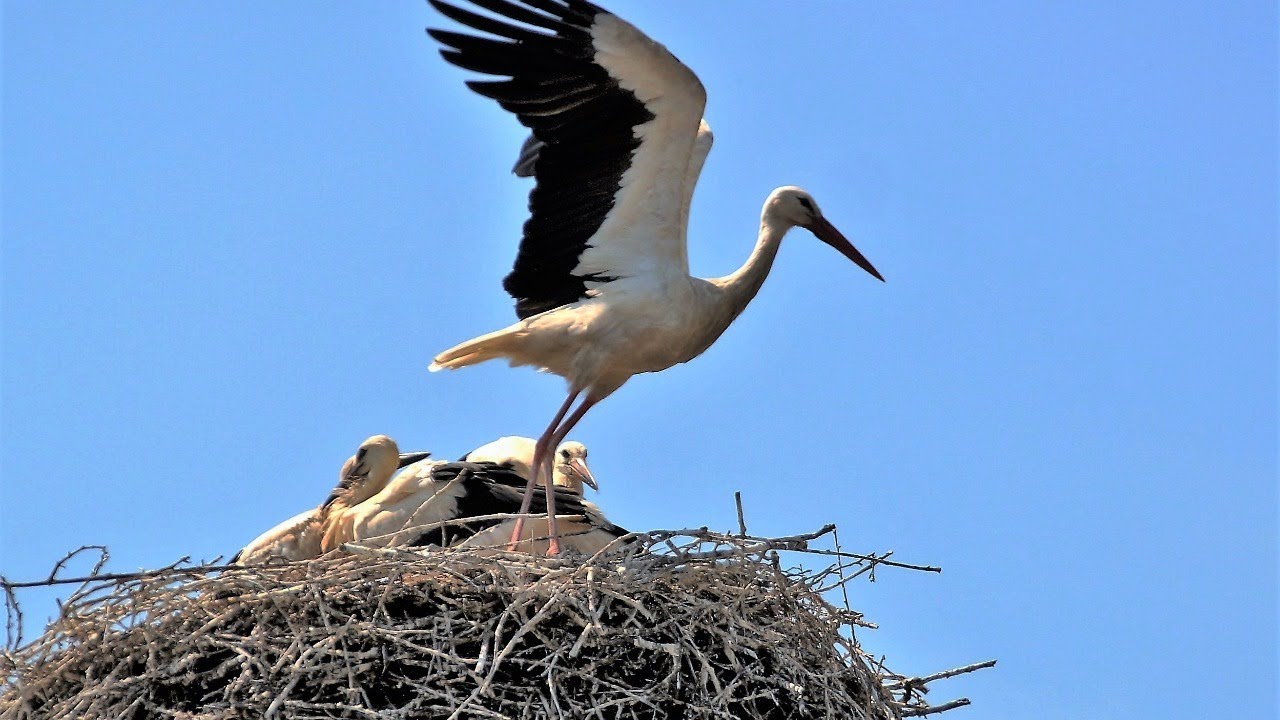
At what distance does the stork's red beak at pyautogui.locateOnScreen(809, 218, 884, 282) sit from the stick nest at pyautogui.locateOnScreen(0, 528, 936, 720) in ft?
7.12

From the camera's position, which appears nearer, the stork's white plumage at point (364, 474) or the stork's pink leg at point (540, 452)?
the stork's pink leg at point (540, 452)

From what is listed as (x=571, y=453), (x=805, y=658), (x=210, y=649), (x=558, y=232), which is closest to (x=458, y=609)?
(x=210, y=649)

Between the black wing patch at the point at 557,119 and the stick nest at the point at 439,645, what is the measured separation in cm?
156

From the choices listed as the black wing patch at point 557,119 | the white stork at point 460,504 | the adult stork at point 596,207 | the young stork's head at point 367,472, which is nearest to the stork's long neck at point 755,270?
the adult stork at point 596,207

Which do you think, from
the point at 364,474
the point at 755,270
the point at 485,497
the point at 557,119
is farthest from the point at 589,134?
the point at 364,474

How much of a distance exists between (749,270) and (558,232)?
0.74 meters

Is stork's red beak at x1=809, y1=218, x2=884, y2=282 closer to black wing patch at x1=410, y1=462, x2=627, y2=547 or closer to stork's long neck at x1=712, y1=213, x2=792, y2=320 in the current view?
stork's long neck at x1=712, y1=213, x2=792, y2=320

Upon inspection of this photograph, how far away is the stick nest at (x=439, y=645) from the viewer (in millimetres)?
4895

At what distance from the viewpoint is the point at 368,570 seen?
5.18m

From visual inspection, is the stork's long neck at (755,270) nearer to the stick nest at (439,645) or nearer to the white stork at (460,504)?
the white stork at (460,504)

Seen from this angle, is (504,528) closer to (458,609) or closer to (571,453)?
(571,453)

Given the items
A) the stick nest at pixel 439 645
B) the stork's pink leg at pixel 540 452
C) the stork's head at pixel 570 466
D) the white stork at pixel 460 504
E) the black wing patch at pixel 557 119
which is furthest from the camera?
the stork's head at pixel 570 466

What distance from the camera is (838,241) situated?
7438 millimetres

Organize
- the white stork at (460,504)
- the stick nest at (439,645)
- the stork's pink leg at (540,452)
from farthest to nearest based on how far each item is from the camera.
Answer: the white stork at (460,504), the stork's pink leg at (540,452), the stick nest at (439,645)
